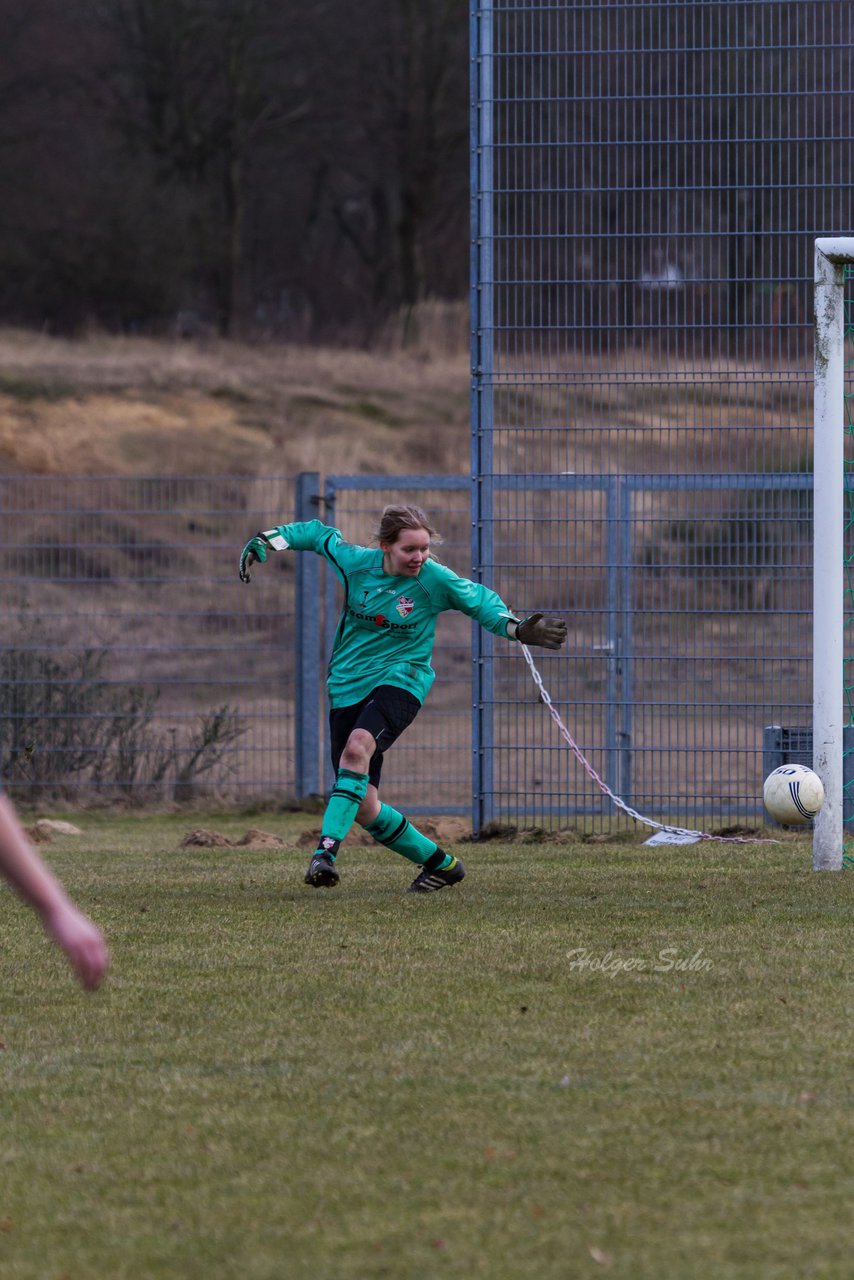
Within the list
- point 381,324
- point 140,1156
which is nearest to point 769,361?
point 140,1156

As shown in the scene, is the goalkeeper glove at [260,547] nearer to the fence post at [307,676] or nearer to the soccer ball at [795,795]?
the soccer ball at [795,795]

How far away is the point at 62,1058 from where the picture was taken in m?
5.42

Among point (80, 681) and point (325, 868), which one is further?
point (80, 681)

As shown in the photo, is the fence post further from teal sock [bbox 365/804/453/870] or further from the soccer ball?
the soccer ball

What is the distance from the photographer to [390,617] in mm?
A: 8523

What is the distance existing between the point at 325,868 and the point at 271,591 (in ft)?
24.7

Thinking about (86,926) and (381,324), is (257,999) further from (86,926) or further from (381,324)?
→ (381,324)

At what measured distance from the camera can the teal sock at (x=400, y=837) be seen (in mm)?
8438

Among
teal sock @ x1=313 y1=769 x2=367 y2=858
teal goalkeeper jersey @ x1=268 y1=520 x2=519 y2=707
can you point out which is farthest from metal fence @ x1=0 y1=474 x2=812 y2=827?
teal sock @ x1=313 y1=769 x2=367 y2=858

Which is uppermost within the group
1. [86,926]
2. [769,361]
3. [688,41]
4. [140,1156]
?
[688,41]

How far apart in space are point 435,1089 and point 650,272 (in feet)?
24.3

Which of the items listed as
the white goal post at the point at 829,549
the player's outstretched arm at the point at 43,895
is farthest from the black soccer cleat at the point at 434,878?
the player's outstretched arm at the point at 43,895

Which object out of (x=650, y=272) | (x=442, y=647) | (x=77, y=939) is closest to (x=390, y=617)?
(x=650, y=272)

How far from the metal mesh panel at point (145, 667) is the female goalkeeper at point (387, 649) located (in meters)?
4.68
